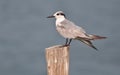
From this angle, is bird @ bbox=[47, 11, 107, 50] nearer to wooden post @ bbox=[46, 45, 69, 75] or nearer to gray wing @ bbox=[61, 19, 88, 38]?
gray wing @ bbox=[61, 19, 88, 38]

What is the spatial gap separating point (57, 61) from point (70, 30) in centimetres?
277

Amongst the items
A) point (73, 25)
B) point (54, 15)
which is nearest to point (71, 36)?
point (73, 25)

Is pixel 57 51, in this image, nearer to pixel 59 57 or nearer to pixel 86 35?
pixel 59 57

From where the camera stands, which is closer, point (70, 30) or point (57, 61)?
point (57, 61)

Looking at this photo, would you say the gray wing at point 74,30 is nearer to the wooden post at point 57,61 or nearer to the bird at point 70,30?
the bird at point 70,30

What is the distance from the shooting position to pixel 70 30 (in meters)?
13.3

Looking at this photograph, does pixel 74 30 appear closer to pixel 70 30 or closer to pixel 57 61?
pixel 70 30

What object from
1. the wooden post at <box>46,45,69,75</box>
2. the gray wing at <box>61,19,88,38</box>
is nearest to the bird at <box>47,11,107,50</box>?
the gray wing at <box>61,19,88,38</box>

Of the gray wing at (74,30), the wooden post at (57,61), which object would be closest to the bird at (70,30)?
the gray wing at (74,30)

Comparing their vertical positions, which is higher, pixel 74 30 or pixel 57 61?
pixel 74 30

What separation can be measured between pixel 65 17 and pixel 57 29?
0.56 m

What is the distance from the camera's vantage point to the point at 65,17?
14.3 meters

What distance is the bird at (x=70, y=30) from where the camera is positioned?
494 inches

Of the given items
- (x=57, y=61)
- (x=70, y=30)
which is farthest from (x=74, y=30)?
(x=57, y=61)
